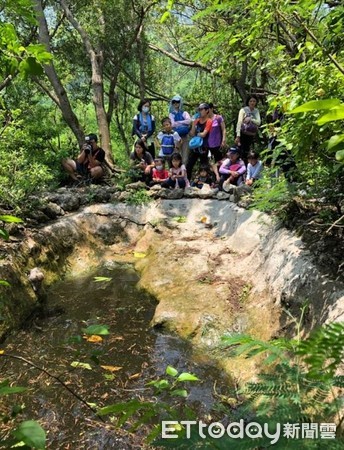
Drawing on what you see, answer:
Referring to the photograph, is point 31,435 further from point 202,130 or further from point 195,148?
point 202,130

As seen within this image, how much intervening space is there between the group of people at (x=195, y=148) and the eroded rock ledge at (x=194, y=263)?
0.76 metres

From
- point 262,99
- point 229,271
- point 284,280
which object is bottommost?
point 229,271

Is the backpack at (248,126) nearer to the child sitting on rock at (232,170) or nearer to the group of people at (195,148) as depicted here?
the group of people at (195,148)

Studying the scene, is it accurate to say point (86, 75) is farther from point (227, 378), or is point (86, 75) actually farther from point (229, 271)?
point (227, 378)

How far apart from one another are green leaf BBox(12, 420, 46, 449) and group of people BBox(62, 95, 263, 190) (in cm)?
685

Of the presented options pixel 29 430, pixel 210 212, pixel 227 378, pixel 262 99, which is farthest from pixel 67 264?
pixel 262 99

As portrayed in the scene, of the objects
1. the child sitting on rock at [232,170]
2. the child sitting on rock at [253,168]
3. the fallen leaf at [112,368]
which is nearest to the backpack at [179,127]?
the child sitting on rock at [232,170]

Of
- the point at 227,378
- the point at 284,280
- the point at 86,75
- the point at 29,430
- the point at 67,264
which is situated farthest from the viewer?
the point at 86,75

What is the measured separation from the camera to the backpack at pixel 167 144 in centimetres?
855

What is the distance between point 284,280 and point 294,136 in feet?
5.56

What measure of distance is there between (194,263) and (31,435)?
460 centimetres

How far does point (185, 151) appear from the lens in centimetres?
897

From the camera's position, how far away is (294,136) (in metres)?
2.96

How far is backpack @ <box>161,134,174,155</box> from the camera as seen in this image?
336 inches
